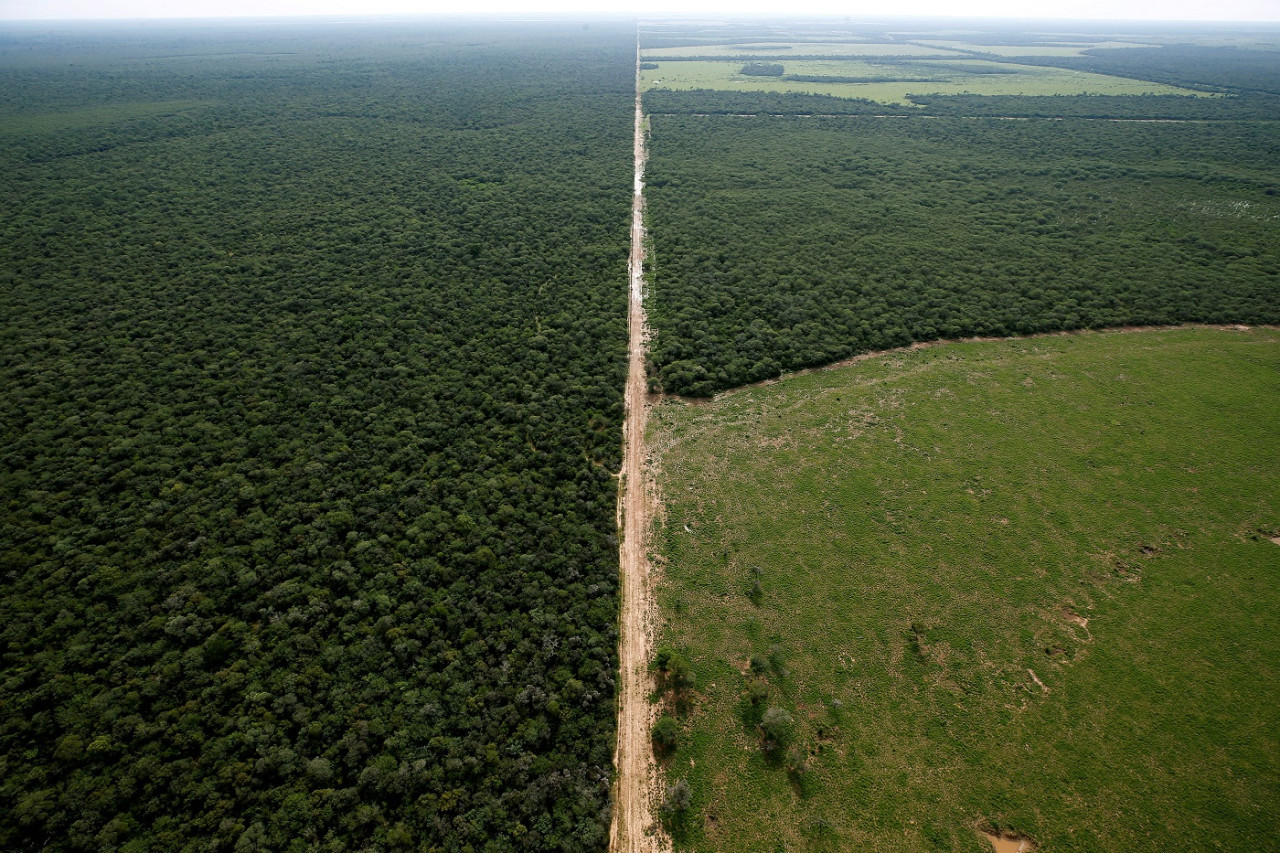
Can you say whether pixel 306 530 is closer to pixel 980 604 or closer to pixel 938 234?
pixel 980 604

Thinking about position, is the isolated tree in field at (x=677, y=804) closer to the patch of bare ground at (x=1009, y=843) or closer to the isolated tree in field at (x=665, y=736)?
the isolated tree in field at (x=665, y=736)

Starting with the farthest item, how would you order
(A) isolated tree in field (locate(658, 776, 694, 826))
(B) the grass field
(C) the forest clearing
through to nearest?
(B) the grass field, (C) the forest clearing, (A) isolated tree in field (locate(658, 776, 694, 826))

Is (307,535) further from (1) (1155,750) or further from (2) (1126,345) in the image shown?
(2) (1126,345)

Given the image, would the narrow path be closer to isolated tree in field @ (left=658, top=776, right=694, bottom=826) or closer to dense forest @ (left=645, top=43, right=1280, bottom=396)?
isolated tree in field @ (left=658, top=776, right=694, bottom=826)

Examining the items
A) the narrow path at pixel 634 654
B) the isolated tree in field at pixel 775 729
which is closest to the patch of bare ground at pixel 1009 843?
the isolated tree in field at pixel 775 729

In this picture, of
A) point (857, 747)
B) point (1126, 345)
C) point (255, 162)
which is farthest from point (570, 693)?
point (255, 162)

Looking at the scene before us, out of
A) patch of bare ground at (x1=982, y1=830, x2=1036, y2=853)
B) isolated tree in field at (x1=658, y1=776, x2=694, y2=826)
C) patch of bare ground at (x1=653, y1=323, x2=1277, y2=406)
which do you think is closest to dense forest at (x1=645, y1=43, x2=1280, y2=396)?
patch of bare ground at (x1=653, y1=323, x2=1277, y2=406)

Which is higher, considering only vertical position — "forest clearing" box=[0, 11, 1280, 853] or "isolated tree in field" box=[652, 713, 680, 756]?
"forest clearing" box=[0, 11, 1280, 853]
